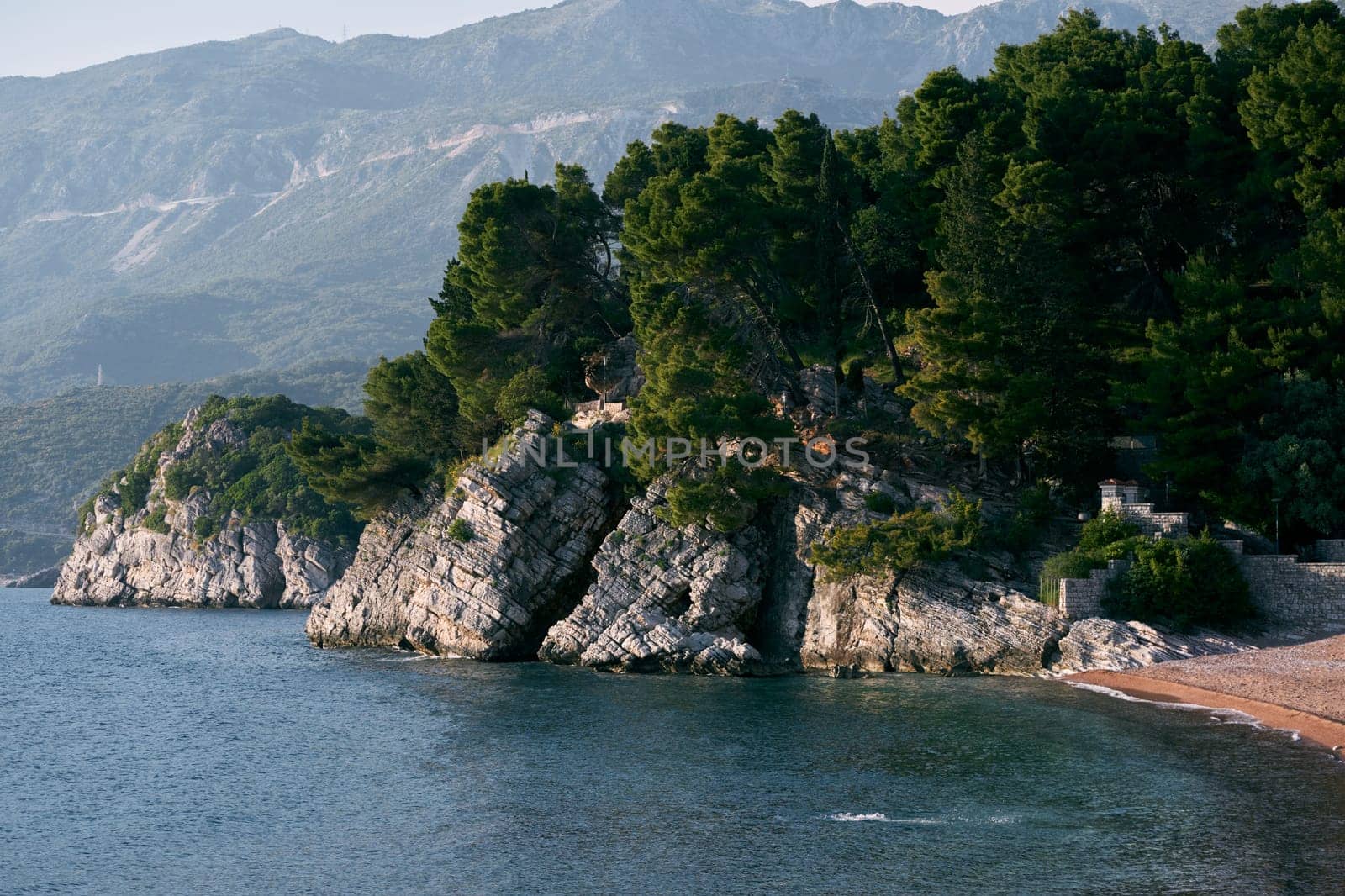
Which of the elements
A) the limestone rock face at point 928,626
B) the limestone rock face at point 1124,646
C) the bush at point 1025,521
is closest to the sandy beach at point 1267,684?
the limestone rock face at point 1124,646

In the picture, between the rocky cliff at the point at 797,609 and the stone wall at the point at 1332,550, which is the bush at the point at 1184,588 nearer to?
the rocky cliff at the point at 797,609

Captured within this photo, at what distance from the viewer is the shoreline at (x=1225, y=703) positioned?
38906mm

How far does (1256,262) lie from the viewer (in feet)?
193

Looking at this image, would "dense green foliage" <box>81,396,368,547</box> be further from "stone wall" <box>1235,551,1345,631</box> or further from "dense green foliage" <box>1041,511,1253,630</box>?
"stone wall" <box>1235,551,1345,631</box>

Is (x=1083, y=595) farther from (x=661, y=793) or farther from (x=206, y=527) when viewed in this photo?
(x=206, y=527)

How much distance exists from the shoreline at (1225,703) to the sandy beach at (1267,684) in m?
0.02

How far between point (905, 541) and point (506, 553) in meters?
18.5

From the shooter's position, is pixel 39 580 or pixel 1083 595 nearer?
pixel 1083 595

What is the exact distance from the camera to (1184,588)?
50281 millimetres

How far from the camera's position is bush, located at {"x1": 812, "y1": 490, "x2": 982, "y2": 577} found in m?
53.7

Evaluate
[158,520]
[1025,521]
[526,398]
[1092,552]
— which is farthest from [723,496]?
[158,520]

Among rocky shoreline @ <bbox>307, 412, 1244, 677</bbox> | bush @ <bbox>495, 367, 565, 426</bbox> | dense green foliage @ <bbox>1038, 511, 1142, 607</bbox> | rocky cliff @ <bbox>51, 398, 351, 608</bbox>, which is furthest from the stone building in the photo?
rocky cliff @ <bbox>51, 398, 351, 608</bbox>

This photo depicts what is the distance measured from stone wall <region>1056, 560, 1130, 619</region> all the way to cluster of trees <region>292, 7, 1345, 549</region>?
6.65 m

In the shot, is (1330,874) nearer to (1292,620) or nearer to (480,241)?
(1292,620)
